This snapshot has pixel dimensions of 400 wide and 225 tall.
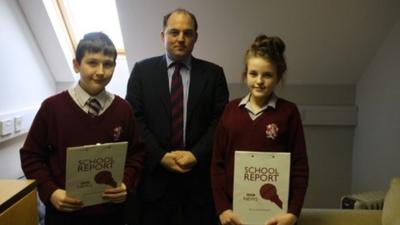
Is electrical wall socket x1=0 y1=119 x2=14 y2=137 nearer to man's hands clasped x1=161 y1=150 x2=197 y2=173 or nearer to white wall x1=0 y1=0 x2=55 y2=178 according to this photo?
white wall x1=0 y1=0 x2=55 y2=178

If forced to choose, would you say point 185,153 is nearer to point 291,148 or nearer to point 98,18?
point 291,148

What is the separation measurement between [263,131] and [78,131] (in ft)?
2.09

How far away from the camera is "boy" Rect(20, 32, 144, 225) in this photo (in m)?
1.35

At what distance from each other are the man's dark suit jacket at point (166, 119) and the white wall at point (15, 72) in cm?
98

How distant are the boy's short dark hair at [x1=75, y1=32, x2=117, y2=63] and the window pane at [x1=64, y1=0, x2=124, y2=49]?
1503mm

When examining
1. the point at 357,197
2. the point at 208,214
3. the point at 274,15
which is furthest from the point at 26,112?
the point at 357,197

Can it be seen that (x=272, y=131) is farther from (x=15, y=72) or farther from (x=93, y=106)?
(x=15, y=72)

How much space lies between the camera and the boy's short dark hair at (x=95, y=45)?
Answer: 1.38 metres

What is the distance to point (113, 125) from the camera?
1.42 meters

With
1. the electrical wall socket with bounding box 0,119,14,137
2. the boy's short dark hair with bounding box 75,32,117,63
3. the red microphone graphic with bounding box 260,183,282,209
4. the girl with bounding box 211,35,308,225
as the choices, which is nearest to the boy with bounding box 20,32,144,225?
the boy's short dark hair with bounding box 75,32,117,63

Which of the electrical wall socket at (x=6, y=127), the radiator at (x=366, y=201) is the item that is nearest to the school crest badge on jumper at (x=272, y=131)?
the radiator at (x=366, y=201)

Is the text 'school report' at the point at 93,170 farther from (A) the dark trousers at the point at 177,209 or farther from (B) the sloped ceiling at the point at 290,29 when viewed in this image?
(B) the sloped ceiling at the point at 290,29

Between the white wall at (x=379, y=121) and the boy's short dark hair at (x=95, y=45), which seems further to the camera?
the white wall at (x=379, y=121)

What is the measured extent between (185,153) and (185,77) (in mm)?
339
